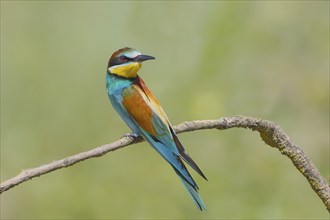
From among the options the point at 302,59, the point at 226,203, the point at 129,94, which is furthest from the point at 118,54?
the point at 302,59

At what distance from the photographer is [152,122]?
6.16 feet

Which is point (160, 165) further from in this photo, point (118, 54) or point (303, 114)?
point (118, 54)

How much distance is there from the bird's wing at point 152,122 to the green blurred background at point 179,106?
40.0 inches

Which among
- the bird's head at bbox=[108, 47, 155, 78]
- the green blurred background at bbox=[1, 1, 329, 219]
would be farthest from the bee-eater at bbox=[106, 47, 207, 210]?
the green blurred background at bbox=[1, 1, 329, 219]

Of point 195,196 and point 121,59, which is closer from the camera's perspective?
point 195,196

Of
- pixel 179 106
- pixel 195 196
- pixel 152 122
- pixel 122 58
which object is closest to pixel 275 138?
pixel 195 196

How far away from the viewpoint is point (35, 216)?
3.05 meters

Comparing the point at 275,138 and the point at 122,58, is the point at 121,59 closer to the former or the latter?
the point at 122,58

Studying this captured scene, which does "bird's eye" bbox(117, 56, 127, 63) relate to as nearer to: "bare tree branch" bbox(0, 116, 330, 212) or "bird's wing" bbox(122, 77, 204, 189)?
"bird's wing" bbox(122, 77, 204, 189)

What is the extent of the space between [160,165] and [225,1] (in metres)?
0.84

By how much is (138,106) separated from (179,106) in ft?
4.17

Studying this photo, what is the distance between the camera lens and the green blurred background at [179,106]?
120 inches

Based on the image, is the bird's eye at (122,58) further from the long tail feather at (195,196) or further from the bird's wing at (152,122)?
the long tail feather at (195,196)

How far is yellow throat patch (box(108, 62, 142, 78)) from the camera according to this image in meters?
1.90
